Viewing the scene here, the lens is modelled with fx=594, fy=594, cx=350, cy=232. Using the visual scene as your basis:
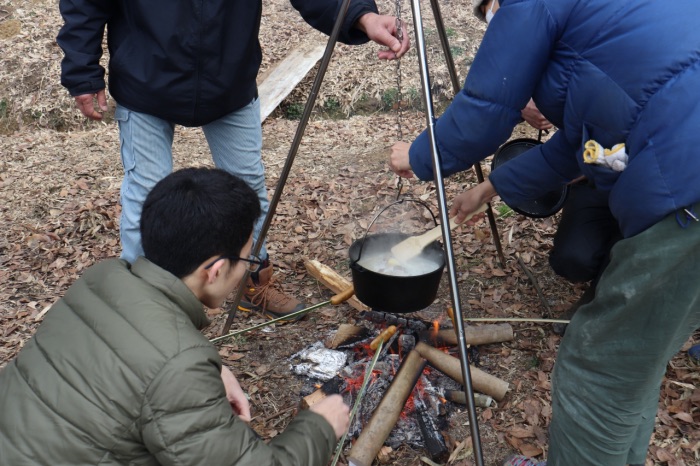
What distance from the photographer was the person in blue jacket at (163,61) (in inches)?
119

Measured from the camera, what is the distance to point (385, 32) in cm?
322

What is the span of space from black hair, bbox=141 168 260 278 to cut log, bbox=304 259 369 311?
5.86ft

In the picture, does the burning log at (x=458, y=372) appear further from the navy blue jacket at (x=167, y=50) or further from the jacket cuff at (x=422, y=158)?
the navy blue jacket at (x=167, y=50)

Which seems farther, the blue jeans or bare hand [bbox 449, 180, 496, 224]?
the blue jeans

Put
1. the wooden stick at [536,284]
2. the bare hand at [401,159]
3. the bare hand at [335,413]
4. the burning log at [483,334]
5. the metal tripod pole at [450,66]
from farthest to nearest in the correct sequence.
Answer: the wooden stick at [536,284] < the burning log at [483,334] < the metal tripod pole at [450,66] < the bare hand at [401,159] < the bare hand at [335,413]

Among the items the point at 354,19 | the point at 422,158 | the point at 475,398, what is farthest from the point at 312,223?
the point at 422,158

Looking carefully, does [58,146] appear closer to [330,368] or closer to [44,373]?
[330,368]

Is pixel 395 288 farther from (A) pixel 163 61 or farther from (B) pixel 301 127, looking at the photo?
(A) pixel 163 61

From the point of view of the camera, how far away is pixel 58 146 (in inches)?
255

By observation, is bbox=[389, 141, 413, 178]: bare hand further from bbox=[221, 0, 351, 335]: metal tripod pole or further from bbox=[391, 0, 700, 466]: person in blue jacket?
bbox=[221, 0, 351, 335]: metal tripod pole

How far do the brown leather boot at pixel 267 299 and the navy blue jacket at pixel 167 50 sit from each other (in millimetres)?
1158

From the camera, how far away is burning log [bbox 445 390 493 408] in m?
3.04

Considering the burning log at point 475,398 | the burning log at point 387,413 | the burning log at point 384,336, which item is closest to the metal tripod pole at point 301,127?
the burning log at point 384,336

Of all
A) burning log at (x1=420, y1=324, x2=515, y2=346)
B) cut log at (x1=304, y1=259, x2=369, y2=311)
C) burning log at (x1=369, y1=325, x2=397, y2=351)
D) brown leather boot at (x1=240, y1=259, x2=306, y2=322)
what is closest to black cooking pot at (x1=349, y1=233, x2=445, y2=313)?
burning log at (x1=369, y1=325, x2=397, y2=351)
